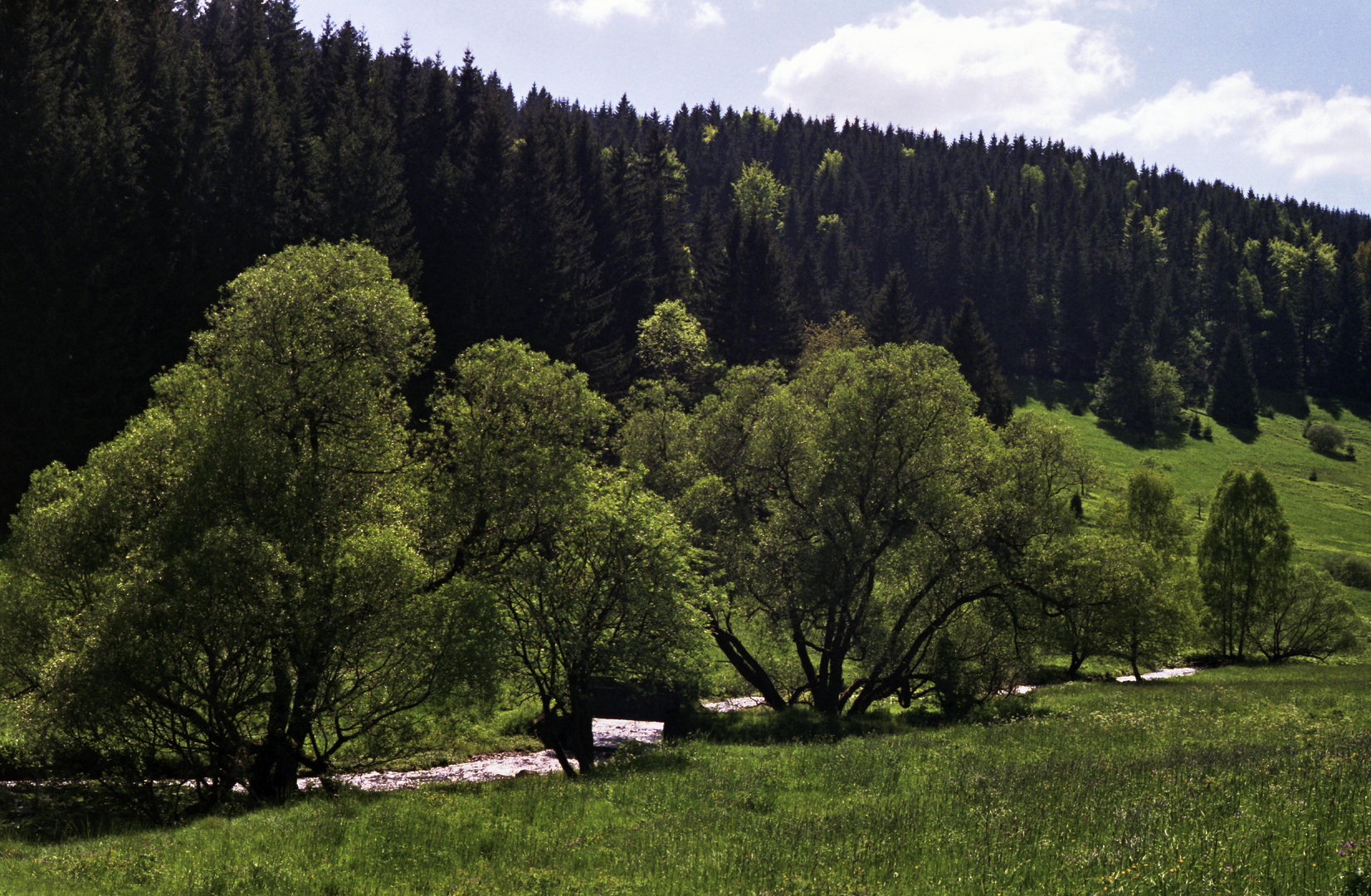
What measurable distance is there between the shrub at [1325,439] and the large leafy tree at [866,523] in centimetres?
14024

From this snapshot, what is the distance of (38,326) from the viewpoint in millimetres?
48812

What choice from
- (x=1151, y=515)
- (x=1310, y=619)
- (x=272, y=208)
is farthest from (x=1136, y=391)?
(x=272, y=208)

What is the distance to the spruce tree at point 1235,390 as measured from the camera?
159000 millimetres

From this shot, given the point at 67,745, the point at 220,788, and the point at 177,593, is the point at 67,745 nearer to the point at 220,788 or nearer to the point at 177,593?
the point at 220,788

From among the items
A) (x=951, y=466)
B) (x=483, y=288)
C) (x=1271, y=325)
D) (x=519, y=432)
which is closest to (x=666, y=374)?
(x=483, y=288)

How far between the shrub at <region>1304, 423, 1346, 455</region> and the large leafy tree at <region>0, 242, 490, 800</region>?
16783 cm

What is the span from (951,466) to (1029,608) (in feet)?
21.4

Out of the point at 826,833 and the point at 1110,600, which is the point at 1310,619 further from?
→ the point at 826,833

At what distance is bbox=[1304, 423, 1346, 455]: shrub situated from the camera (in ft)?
492

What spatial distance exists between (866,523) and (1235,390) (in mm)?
153782

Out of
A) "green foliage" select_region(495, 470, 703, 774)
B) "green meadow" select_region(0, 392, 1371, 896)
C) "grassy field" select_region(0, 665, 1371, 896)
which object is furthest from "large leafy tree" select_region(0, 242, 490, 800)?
"grassy field" select_region(0, 665, 1371, 896)

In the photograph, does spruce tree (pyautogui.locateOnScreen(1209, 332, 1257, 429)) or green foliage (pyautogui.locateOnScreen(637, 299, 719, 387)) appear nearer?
green foliage (pyautogui.locateOnScreen(637, 299, 719, 387))

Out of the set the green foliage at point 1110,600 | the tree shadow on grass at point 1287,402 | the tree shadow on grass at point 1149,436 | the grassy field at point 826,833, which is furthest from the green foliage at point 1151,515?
the tree shadow on grass at point 1287,402

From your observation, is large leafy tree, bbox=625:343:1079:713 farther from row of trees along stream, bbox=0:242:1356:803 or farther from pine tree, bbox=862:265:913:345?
pine tree, bbox=862:265:913:345
